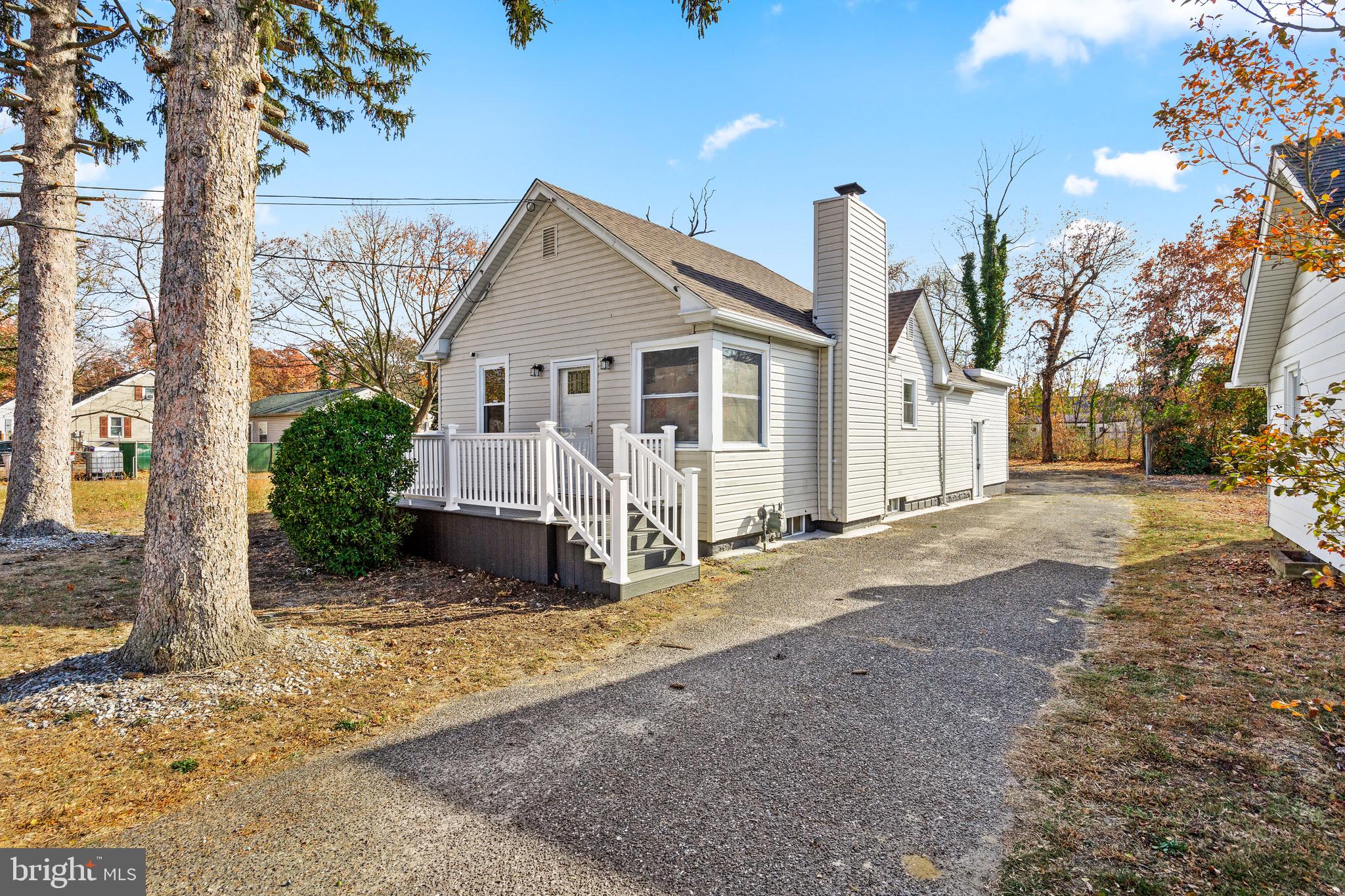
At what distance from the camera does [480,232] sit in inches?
966

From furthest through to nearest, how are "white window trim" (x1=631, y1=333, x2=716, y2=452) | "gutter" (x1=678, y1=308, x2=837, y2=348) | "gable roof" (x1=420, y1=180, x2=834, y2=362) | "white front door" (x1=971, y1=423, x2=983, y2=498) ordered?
"white front door" (x1=971, y1=423, x2=983, y2=498), "gable roof" (x1=420, y1=180, x2=834, y2=362), "white window trim" (x1=631, y1=333, x2=716, y2=452), "gutter" (x1=678, y1=308, x2=837, y2=348)

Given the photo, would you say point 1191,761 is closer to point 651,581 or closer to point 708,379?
point 651,581

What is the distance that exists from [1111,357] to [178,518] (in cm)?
3516

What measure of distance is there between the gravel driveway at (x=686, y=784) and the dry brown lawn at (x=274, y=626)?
31 centimetres

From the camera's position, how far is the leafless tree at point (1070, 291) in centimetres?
2817

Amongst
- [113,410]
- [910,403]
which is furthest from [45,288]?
[113,410]

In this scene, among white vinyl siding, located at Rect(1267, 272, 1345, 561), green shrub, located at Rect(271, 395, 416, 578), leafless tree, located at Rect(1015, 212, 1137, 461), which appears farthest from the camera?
leafless tree, located at Rect(1015, 212, 1137, 461)

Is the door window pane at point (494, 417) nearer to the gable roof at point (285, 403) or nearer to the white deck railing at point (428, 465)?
the white deck railing at point (428, 465)

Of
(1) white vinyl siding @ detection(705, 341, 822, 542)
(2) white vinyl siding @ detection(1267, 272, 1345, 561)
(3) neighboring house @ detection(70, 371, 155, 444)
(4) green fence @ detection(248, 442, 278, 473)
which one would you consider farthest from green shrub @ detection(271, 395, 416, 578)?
(3) neighboring house @ detection(70, 371, 155, 444)

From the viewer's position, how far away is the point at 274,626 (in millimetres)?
5480

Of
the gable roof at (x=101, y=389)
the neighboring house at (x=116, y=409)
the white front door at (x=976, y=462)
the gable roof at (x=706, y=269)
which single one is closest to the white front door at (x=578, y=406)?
the gable roof at (x=706, y=269)

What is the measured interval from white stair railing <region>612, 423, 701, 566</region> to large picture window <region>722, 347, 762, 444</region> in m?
1.61

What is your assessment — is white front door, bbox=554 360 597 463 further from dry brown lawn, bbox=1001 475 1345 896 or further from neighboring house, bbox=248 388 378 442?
neighboring house, bbox=248 388 378 442

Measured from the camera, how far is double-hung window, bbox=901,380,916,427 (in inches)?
539
